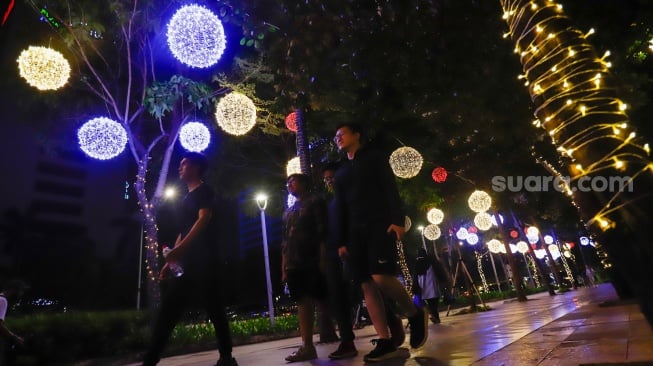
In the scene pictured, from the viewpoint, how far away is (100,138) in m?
8.86

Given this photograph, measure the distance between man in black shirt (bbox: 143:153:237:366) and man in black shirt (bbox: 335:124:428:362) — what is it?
1087mm

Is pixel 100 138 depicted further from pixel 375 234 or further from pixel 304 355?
pixel 375 234

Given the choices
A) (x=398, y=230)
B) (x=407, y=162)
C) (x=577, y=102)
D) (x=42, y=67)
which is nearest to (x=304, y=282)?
(x=398, y=230)

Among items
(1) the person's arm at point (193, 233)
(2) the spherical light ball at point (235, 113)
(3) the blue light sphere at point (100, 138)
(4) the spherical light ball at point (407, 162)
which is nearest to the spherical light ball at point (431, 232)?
(4) the spherical light ball at point (407, 162)

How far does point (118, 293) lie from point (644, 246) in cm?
2745

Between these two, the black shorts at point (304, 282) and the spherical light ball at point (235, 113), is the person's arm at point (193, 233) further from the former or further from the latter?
the spherical light ball at point (235, 113)

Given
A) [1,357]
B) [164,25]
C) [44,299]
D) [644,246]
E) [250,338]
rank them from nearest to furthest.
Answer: [644,246]
[1,357]
[250,338]
[164,25]
[44,299]

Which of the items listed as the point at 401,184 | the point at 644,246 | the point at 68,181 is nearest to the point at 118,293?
the point at 68,181

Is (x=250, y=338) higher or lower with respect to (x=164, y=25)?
lower

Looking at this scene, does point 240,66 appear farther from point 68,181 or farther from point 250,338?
point 68,181

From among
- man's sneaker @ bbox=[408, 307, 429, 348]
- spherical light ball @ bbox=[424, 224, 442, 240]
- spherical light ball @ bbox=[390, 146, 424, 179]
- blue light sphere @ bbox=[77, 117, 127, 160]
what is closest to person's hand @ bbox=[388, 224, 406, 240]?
man's sneaker @ bbox=[408, 307, 429, 348]

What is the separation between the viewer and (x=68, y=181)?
1859 centimetres

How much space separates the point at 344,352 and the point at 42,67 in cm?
761

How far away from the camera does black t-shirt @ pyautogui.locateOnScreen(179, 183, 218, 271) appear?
322 centimetres
